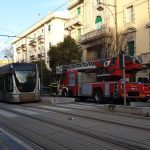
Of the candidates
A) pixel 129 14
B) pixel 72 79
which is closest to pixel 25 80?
pixel 72 79

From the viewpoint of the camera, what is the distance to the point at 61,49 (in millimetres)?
47875

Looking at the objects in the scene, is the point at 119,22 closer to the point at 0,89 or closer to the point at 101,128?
the point at 0,89

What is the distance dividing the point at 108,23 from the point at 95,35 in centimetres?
190

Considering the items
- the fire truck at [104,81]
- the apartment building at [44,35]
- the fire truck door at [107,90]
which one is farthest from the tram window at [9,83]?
the apartment building at [44,35]

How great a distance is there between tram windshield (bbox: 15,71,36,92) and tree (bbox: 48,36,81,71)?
19328 millimetres

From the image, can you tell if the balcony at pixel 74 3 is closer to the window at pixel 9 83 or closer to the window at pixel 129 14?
the window at pixel 129 14

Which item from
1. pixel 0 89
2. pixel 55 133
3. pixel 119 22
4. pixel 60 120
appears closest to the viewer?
pixel 55 133

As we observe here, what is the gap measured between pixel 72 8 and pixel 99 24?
9337 mm

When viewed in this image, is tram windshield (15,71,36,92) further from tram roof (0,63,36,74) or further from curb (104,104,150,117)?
curb (104,104,150,117)

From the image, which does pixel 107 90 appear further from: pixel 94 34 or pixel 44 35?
pixel 44 35

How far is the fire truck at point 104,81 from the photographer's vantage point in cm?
2536

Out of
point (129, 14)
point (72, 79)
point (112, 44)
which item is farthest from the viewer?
point (112, 44)

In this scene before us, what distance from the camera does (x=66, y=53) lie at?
47.5 meters

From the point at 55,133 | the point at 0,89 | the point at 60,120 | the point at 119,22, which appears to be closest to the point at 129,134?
the point at 55,133
